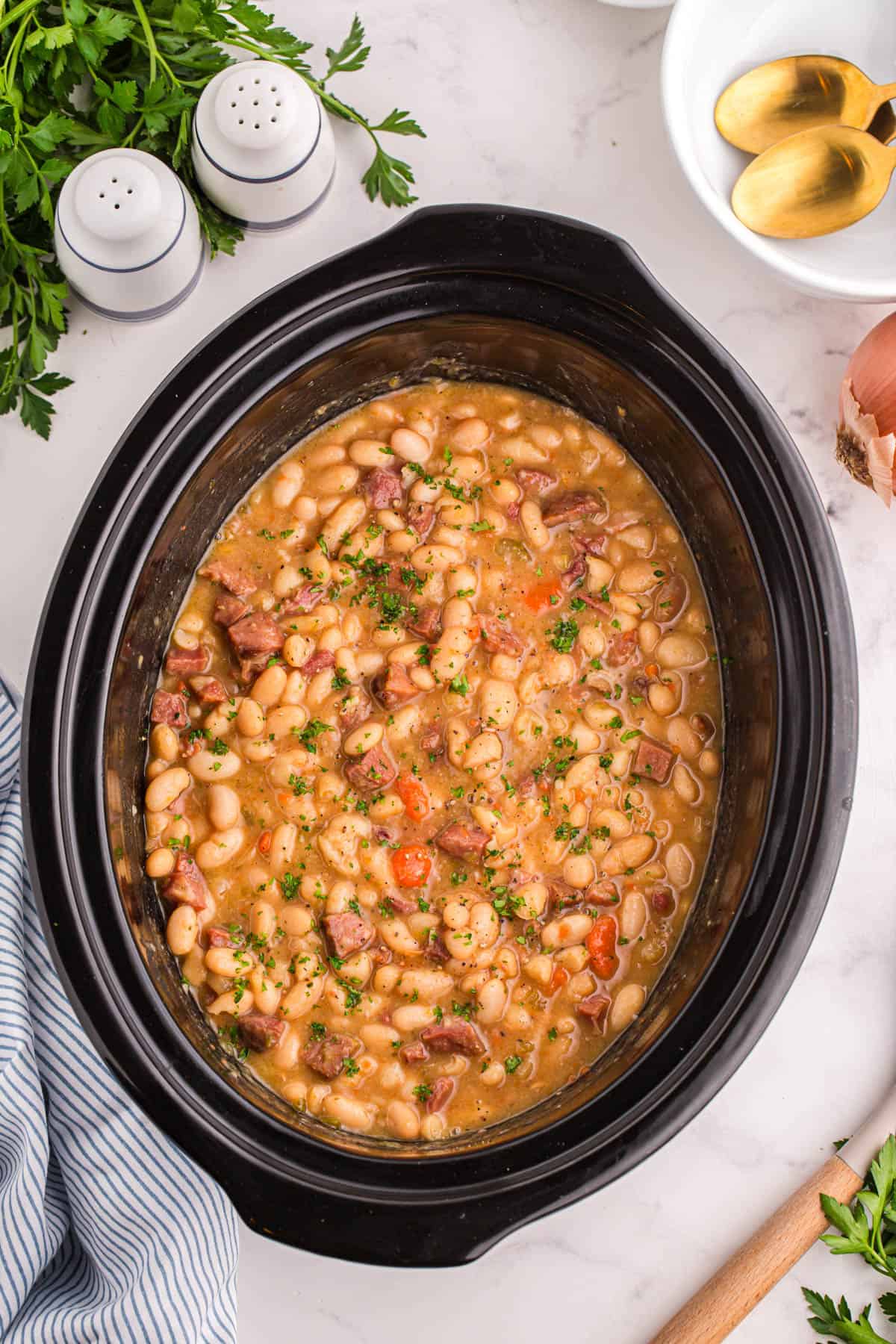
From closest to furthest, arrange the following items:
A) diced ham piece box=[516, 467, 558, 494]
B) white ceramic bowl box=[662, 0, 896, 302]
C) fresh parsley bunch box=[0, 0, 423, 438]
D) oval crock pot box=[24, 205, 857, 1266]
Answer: oval crock pot box=[24, 205, 857, 1266]
fresh parsley bunch box=[0, 0, 423, 438]
white ceramic bowl box=[662, 0, 896, 302]
diced ham piece box=[516, 467, 558, 494]

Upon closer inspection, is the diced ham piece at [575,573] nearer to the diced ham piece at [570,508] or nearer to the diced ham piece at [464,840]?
the diced ham piece at [570,508]

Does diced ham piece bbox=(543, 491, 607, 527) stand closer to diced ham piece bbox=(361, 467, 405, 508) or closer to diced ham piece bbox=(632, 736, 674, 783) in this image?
diced ham piece bbox=(361, 467, 405, 508)

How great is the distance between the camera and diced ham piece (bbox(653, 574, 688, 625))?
112 inches

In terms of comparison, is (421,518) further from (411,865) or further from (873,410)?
(873,410)

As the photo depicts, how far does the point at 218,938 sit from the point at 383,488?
110 cm

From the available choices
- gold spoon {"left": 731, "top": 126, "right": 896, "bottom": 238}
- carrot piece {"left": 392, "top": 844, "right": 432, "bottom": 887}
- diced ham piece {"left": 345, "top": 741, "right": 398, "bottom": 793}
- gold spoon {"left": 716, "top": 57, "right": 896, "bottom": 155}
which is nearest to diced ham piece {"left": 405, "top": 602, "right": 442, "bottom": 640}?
diced ham piece {"left": 345, "top": 741, "right": 398, "bottom": 793}

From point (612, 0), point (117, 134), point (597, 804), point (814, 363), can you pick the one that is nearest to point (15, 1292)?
point (597, 804)

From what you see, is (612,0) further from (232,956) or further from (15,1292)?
(15,1292)

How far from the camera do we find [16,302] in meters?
2.64

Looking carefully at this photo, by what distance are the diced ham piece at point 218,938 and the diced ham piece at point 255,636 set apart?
2.01 feet

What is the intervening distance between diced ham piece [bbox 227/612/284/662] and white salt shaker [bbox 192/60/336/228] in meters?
0.94

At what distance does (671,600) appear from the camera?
2.86 m

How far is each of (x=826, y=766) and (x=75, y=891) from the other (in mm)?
1531

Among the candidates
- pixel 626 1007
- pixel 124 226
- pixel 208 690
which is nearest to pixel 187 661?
pixel 208 690
